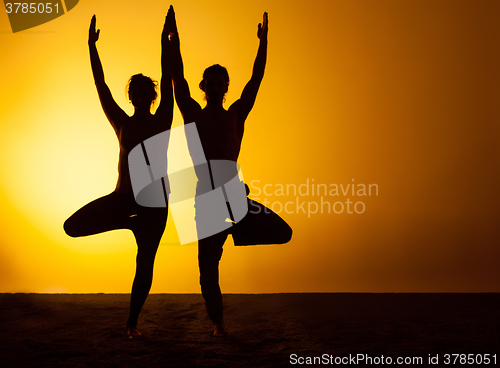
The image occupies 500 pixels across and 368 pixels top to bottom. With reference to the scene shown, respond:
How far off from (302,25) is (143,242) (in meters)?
2.07

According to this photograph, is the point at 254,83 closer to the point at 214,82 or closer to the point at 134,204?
the point at 214,82

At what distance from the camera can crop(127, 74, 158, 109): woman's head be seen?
1924 mm

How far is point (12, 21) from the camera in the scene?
2986mm

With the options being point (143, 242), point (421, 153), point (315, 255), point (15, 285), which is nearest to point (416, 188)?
point (421, 153)

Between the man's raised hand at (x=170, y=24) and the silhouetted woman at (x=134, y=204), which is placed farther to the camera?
the man's raised hand at (x=170, y=24)

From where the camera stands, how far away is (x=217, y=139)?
193 cm

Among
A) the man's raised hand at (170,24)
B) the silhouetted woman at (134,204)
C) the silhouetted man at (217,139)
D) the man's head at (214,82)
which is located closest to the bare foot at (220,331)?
the silhouetted man at (217,139)

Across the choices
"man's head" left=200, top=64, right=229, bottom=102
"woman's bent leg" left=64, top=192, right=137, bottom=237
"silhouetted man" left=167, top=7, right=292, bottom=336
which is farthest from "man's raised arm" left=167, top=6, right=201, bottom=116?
"woman's bent leg" left=64, top=192, right=137, bottom=237

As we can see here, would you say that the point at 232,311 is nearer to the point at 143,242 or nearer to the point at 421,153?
the point at 143,242

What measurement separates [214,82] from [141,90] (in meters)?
0.36

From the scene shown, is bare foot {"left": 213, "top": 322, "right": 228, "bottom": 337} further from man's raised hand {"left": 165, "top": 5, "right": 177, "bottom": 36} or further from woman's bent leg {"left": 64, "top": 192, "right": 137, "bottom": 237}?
man's raised hand {"left": 165, "top": 5, "right": 177, "bottom": 36}

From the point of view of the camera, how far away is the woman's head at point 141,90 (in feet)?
6.31

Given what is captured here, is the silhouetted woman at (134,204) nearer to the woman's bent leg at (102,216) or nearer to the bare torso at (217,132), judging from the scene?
the woman's bent leg at (102,216)

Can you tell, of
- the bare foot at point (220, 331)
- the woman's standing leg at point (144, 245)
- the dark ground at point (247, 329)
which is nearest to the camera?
the dark ground at point (247, 329)
